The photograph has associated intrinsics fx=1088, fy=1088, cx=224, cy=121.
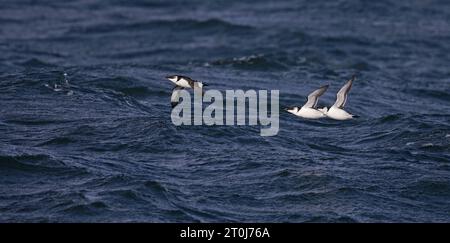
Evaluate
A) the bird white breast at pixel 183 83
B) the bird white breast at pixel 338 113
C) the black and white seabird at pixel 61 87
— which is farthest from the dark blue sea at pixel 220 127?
the bird white breast at pixel 183 83

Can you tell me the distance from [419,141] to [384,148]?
112 centimetres

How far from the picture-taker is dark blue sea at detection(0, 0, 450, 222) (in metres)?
23.5

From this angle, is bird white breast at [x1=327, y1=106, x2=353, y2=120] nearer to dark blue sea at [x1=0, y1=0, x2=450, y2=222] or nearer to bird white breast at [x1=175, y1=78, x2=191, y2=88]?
dark blue sea at [x1=0, y1=0, x2=450, y2=222]

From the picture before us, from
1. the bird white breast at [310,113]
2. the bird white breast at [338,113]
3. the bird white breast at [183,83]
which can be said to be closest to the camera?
the bird white breast at [338,113]

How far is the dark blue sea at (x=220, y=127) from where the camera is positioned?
2355 cm

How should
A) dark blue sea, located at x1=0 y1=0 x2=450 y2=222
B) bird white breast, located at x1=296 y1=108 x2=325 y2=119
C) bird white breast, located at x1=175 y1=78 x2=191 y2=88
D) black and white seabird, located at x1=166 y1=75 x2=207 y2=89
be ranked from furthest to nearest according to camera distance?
bird white breast, located at x1=175 y1=78 x2=191 y2=88
black and white seabird, located at x1=166 y1=75 x2=207 y2=89
bird white breast, located at x1=296 y1=108 x2=325 y2=119
dark blue sea, located at x1=0 y1=0 x2=450 y2=222

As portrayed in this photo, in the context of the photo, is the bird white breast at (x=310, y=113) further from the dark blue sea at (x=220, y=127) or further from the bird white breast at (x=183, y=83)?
the bird white breast at (x=183, y=83)

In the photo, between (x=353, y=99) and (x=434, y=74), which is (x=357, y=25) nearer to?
(x=434, y=74)

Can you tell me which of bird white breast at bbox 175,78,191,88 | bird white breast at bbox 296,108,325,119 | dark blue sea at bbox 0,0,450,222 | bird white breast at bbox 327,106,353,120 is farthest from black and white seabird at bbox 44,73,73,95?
bird white breast at bbox 327,106,353,120

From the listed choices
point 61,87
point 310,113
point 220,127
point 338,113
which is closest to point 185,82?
point 310,113

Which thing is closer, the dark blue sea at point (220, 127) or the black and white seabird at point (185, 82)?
the dark blue sea at point (220, 127)

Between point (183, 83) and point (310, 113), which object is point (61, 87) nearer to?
point (183, 83)

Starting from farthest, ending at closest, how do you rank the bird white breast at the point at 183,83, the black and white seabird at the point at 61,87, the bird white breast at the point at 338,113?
1. the black and white seabird at the point at 61,87
2. the bird white breast at the point at 183,83
3. the bird white breast at the point at 338,113
